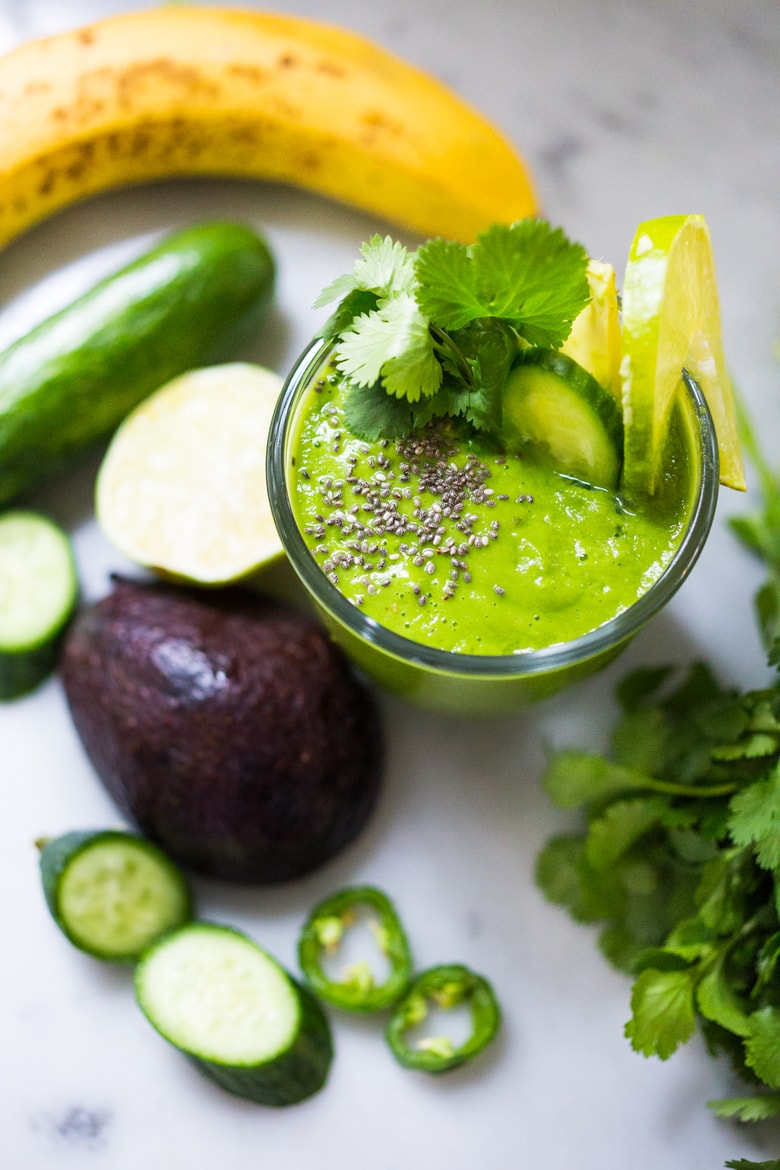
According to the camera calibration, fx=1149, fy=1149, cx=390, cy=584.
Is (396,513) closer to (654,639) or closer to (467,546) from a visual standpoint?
(467,546)

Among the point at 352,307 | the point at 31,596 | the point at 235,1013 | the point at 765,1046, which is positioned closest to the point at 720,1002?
the point at 765,1046

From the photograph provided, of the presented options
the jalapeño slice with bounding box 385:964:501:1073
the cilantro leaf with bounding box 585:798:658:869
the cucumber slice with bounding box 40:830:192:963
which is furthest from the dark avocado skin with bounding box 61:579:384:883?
the cilantro leaf with bounding box 585:798:658:869

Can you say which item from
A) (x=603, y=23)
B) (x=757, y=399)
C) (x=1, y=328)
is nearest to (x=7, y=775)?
(x=1, y=328)

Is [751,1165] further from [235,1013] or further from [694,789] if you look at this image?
[235,1013]

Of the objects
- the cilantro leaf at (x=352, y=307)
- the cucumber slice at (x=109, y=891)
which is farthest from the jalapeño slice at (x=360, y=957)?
the cilantro leaf at (x=352, y=307)

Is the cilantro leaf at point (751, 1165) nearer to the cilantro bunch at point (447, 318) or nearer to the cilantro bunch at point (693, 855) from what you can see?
the cilantro bunch at point (693, 855)

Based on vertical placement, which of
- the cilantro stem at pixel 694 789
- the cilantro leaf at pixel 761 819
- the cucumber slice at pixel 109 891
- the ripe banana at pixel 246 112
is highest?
the ripe banana at pixel 246 112
